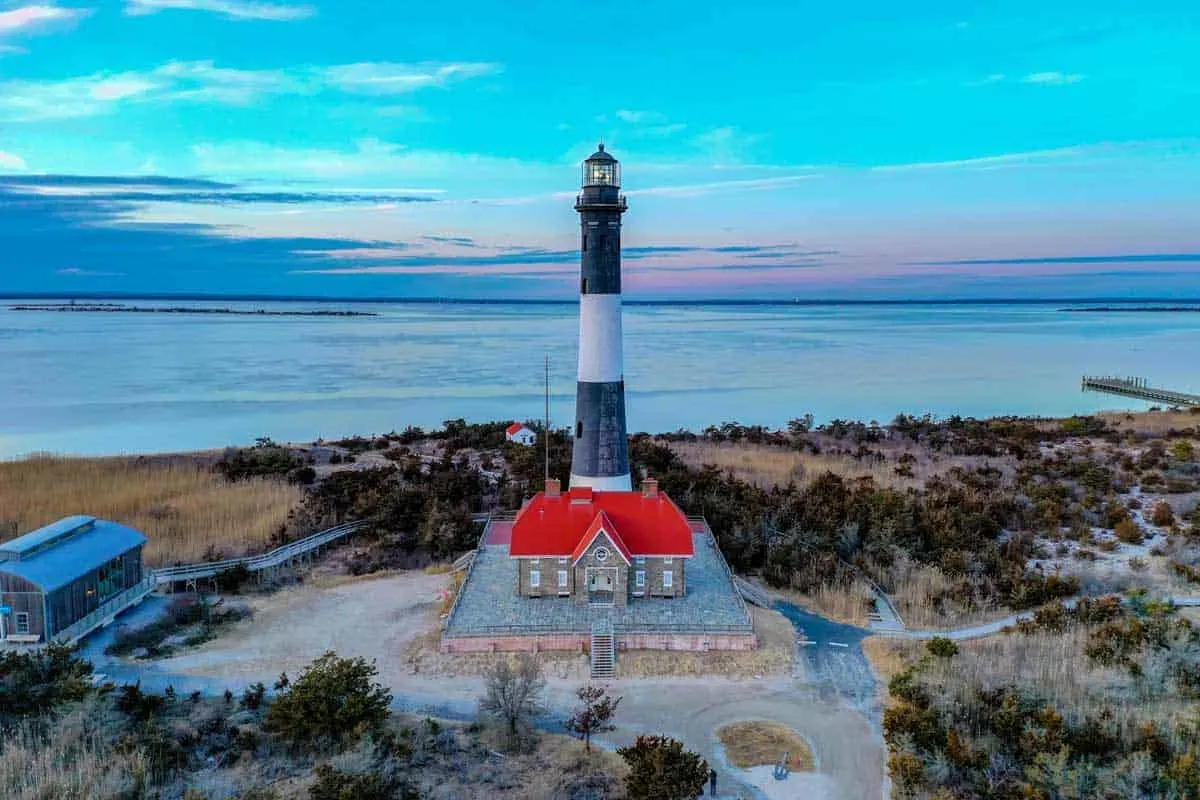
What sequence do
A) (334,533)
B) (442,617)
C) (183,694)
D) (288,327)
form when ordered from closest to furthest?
(183,694) → (442,617) → (334,533) → (288,327)

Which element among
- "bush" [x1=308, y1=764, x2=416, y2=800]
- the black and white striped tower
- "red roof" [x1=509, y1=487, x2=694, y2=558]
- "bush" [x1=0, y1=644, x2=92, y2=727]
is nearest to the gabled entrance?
"red roof" [x1=509, y1=487, x2=694, y2=558]

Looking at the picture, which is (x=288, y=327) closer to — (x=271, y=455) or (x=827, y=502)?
(x=271, y=455)

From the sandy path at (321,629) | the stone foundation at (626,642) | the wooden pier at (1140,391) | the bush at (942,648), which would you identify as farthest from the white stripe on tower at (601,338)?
the wooden pier at (1140,391)

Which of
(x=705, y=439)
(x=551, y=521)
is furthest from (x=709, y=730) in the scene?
(x=705, y=439)

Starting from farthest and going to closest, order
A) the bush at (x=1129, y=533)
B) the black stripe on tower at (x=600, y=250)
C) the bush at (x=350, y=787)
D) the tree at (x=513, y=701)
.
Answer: the bush at (x=1129, y=533)
the black stripe on tower at (x=600, y=250)
the tree at (x=513, y=701)
the bush at (x=350, y=787)

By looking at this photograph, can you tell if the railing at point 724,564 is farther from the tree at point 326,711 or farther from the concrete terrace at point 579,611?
the tree at point 326,711

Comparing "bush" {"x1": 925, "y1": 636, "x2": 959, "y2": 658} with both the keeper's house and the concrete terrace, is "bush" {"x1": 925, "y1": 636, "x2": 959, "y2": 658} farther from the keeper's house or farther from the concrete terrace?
the keeper's house
